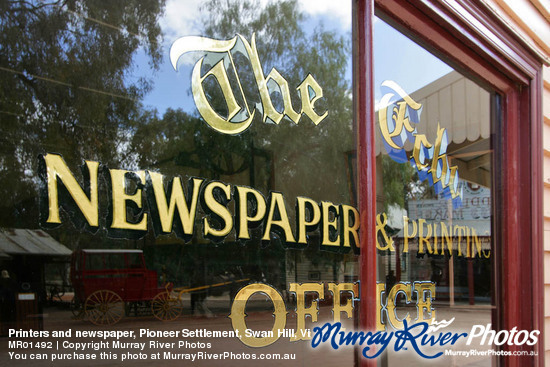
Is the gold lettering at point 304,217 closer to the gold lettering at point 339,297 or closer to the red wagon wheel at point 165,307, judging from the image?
the gold lettering at point 339,297

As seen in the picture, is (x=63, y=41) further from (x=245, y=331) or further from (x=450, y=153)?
(x=450, y=153)

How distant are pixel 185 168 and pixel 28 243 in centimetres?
59

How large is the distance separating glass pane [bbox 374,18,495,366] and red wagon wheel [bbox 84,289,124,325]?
131cm

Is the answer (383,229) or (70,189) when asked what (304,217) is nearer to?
(383,229)

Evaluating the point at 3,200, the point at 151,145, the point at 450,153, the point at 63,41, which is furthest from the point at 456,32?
the point at 3,200

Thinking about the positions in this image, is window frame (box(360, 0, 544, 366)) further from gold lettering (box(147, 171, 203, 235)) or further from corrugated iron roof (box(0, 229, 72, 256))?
corrugated iron roof (box(0, 229, 72, 256))

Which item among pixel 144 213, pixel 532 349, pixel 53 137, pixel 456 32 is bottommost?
pixel 532 349

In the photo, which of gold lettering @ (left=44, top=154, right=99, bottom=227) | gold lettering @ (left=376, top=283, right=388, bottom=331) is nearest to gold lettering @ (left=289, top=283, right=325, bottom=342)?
gold lettering @ (left=376, top=283, right=388, bottom=331)

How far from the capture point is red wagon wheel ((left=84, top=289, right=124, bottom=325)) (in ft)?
5.11

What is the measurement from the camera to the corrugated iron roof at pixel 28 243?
140 cm

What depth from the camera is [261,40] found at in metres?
2.12

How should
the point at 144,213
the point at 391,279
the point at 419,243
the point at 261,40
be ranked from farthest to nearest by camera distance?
1. the point at 419,243
2. the point at 391,279
3. the point at 261,40
4. the point at 144,213

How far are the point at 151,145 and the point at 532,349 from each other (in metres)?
2.48

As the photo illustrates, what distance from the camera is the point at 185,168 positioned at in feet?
5.90
